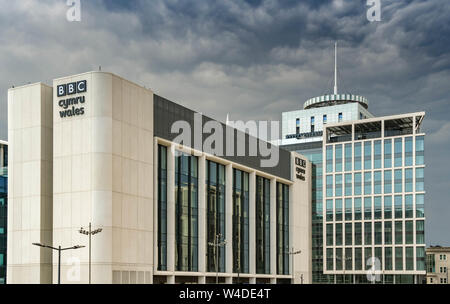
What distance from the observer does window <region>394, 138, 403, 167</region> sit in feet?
380

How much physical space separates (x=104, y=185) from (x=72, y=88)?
11.2 meters

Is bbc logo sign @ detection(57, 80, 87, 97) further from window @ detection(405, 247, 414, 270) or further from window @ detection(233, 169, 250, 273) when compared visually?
window @ detection(405, 247, 414, 270)

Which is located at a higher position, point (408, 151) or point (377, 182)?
point (408, 151)

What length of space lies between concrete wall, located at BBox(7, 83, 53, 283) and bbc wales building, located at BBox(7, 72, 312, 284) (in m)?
0.11

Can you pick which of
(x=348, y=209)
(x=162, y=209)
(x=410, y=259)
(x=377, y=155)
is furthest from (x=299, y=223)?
(x=162, y=209)

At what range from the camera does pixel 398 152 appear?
381ft

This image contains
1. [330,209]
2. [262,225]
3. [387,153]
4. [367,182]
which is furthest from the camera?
[330,209]

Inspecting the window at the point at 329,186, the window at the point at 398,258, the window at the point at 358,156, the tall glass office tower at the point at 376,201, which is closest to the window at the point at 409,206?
the tall glass office tower at the point at 376,201

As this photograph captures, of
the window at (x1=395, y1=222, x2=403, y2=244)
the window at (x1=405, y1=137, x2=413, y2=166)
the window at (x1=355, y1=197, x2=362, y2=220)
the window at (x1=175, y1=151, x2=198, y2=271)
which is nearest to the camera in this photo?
the window at (x1=175, y1=151, x2=198, y2=271)

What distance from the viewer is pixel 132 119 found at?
62.5 metres

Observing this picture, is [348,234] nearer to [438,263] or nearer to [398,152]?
[398,152]

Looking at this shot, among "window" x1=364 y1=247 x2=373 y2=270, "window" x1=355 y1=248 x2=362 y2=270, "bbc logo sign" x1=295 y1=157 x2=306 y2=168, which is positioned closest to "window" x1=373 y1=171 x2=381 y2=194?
"window" x1=364 y1=247 x2=373 y2=270

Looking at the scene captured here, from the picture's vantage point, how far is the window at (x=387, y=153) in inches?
4604

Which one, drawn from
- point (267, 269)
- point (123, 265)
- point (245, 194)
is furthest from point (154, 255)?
point (267, 269)
